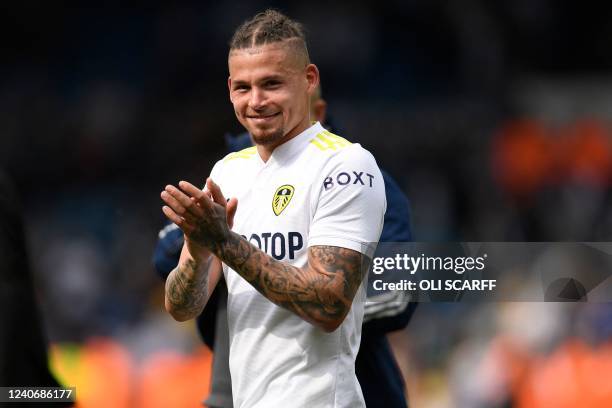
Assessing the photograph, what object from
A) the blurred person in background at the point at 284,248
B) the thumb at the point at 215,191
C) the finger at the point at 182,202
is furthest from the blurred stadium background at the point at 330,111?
the finger at the point at 182,202

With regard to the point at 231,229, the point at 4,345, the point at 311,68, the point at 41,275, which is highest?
the point at 41,275

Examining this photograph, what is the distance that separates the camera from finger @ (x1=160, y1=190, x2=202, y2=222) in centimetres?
305

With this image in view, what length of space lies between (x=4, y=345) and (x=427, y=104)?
10791 mm

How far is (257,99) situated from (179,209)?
0.46 m

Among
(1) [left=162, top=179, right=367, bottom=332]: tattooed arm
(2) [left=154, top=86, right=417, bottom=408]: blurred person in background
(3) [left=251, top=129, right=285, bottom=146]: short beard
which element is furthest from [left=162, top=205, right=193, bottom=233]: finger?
(2) [left=154, top=86, right=417, bottom=408]: blurred person in background

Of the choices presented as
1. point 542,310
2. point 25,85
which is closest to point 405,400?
point 542,310

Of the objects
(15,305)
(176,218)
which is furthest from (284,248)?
(15,305)

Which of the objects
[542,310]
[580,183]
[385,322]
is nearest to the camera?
[385,322]

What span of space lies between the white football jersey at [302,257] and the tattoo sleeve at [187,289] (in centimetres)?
9

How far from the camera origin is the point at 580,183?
12367mm

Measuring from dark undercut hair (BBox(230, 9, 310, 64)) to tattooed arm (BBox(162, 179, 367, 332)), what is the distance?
48 centimetres

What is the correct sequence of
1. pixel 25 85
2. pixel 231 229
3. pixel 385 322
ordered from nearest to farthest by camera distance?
pixel 231 229, pixel 385 322, pixel 25 85

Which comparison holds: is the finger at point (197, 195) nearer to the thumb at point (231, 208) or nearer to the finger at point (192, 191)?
the finger at point (192, 191)

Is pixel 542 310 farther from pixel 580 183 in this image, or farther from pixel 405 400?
pixel 580 183
